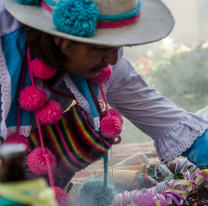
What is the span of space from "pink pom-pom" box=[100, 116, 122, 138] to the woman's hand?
339mm

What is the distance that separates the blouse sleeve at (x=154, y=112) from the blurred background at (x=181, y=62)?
1668 mm

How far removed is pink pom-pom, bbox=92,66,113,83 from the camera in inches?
52.1

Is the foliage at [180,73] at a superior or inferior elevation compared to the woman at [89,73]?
inferior

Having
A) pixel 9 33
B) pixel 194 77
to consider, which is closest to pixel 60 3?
pixel 9 33

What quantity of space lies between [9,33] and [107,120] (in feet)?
1.53

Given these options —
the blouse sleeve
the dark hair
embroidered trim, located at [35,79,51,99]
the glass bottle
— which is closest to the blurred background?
the blouse sleeve

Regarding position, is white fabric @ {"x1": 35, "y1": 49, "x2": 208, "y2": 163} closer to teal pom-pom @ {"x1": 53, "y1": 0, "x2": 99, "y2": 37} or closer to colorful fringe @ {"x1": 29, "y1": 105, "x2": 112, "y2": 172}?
colorful fringe @ {"x1": 29, "y1": 105, "x2": 112, "y2": 172}

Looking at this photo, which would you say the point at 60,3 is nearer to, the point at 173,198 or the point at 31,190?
the point at 31,190

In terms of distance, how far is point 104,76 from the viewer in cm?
133

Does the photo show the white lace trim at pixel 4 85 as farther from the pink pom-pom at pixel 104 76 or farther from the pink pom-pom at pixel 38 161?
the pink pom-pom at pixel 104 76

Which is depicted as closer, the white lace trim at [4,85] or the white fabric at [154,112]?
the white lace trim at [4,85]

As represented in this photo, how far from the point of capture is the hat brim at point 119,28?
0.99m

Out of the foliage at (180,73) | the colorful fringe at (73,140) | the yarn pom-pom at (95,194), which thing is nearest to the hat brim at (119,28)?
the colorful fringe at (73,140)

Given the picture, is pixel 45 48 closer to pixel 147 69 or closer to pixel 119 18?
pixel 119 18
